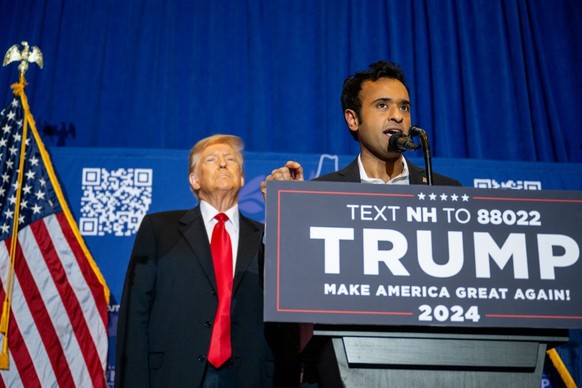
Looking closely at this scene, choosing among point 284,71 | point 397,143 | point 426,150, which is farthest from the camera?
point 284,71

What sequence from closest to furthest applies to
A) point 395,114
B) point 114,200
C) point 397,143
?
point 397,143, point 395,114, point 114,200

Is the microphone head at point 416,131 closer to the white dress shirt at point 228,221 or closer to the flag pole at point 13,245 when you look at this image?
the white dress shirt at point 228,221

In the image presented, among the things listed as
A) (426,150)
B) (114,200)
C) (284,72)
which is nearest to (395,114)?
(426,150)

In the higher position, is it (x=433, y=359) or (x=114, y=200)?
(x=114, y=200)

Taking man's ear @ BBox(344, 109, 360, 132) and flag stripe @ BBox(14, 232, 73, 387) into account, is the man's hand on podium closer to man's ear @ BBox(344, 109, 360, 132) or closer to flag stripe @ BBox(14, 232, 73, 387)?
man's ear @ BBox(344, 109, 360, 132)

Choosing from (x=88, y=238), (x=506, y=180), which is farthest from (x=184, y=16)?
(x=506, y=180)

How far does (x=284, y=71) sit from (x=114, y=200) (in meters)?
1.35

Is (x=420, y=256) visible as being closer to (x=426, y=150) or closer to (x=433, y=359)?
(x=433, y=359)

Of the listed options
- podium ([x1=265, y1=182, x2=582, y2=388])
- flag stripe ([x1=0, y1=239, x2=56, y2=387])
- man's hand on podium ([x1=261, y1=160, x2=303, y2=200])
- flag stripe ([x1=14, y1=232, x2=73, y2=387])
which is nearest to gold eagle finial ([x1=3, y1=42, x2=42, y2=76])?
flag stripe ([x1=14, y1=232, x2=73, y2=387])

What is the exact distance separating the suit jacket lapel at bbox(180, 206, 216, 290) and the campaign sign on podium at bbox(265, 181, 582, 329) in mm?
1062

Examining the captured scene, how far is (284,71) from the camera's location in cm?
408

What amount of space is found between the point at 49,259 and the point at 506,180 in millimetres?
2117

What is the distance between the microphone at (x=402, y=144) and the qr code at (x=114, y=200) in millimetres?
1672

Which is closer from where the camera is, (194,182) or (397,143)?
(397,143)
